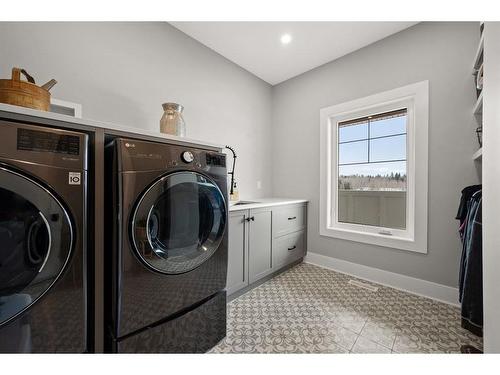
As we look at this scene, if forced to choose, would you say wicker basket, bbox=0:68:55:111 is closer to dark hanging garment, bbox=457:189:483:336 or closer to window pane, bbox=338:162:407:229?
dark hanging garment, bbox=457:189:483:336

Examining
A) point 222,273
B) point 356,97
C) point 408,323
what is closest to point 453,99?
point 356,97

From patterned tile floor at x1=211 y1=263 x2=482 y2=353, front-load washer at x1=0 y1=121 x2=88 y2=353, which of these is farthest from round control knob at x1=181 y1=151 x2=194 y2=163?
patterned tile floor at x1=211 y1=263 x2=482 y2=353

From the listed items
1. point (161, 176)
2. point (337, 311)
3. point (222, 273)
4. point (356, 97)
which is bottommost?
point (337, 311)

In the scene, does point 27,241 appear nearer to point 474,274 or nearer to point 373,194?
point 474,274

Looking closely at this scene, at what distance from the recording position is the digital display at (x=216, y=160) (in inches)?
47.8

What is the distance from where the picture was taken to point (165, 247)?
1.05 m

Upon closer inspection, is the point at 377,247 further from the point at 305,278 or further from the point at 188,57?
the point at 188,57

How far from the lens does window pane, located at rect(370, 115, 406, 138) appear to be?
208cm

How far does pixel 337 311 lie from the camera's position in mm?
1641

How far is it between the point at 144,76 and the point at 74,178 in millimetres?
1329

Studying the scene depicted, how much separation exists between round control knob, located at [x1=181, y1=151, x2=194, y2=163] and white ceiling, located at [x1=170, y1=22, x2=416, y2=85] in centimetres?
153

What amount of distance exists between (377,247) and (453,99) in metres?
1.46

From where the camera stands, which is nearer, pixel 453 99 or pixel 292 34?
pixel 453 99

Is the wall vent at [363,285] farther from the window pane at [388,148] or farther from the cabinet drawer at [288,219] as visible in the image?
the window pane at [388,148]
